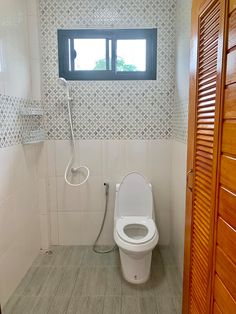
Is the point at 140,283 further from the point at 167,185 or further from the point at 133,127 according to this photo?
the point at 133,127

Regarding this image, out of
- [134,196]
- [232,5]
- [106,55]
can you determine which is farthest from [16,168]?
[232,5]

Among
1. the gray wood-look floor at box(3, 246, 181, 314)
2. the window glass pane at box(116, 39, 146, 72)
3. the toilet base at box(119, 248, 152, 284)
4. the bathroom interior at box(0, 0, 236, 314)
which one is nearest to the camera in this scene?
the gray wood-look floor at box(3, 246, 181, 314)

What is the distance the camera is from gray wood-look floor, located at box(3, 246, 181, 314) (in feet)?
5.75

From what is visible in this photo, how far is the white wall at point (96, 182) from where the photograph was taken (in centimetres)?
249

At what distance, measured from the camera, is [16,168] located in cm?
199

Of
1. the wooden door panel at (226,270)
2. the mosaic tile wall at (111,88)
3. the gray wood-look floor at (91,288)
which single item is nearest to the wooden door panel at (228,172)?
the wooden door panel at (226,270)

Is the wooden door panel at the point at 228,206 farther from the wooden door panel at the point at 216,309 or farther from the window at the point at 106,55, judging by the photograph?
the window at the point at 106,55

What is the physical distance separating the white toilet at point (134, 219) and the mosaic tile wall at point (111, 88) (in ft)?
1.64

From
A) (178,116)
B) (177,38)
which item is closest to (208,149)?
(178,116)

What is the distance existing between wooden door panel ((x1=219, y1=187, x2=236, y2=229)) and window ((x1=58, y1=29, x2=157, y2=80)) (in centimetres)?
179

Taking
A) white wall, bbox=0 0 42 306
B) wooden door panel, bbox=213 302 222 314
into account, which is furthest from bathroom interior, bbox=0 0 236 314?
wooden door panel, bbox=213 302 222 314

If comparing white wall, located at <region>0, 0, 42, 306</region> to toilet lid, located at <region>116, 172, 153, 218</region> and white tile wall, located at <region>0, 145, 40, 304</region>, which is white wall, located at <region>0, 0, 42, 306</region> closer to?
white tile wall, located at <region>0, 145, 40, 304</region>

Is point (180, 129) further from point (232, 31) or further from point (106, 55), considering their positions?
point (232, 31)

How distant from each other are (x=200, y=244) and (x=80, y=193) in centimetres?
162
